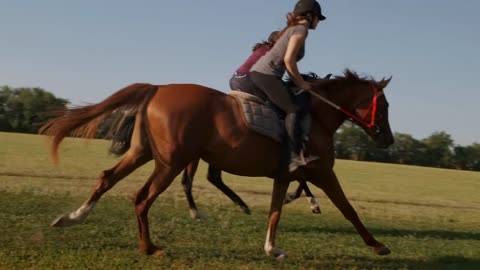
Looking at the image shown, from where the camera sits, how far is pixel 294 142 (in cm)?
642

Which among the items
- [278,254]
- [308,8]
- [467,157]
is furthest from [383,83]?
[467,157]

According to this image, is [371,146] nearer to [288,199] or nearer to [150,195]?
[288,199]

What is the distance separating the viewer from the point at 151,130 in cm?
605

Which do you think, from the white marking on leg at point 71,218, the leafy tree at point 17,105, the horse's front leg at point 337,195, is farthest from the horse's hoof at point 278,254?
the leafy tree at point 17,105

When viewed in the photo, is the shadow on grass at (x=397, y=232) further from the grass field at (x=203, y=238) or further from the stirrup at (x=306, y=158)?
the stirrup at (x=306, y=158)

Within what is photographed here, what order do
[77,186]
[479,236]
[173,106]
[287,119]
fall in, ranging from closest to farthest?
[173,106] < [287,119] < [479,236] < [77,186]

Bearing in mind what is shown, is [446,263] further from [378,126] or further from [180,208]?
[180,208]

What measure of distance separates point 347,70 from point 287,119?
1476 mm

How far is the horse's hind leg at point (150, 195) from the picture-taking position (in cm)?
600

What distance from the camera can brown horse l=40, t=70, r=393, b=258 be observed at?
19.7 ft

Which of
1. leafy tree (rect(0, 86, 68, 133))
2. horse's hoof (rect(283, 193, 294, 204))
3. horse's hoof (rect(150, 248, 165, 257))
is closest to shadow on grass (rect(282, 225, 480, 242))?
horse's hoof (rect(283, 193, 294, 204))

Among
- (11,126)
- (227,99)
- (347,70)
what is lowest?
(11,126)

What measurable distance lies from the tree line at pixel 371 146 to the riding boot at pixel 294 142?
43116 mm

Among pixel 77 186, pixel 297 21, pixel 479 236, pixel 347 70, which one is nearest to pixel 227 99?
pixel 297 21
